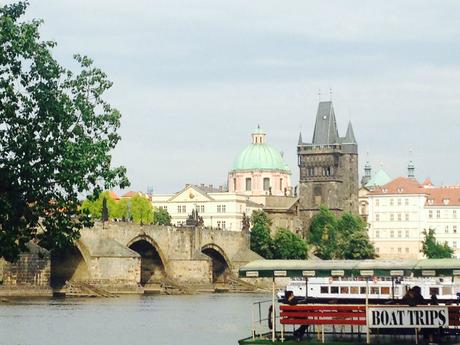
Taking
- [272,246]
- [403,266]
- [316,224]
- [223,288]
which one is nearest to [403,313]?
[403,266]

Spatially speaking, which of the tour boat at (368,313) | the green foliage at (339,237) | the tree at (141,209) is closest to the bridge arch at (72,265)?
the tour boat at (368,313)

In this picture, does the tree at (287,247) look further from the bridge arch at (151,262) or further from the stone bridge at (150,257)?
the bridge arch at (151,262)

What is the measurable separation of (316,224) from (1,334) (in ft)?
443

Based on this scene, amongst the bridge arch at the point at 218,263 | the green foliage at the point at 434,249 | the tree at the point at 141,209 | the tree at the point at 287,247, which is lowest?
the bridge arch at the point at 218,263

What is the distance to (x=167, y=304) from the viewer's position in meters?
91.1

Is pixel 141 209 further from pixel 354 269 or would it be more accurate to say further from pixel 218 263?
pixel 354 269

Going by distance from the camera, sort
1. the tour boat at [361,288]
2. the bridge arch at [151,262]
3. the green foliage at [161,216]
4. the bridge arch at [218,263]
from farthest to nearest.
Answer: the green foliage at [161,216] → the bridge arch at [218,263] → the bridge arch at [151,262] → the tour boat at [361,288]

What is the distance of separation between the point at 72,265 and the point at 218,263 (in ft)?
107

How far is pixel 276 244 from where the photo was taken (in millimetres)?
157375

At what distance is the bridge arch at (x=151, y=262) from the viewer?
119m

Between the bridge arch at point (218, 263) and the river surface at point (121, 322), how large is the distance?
121 ft

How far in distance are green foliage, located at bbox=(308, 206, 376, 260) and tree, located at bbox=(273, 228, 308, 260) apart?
17794mm

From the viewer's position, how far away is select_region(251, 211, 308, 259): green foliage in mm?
154625

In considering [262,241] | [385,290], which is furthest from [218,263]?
[385,290]
